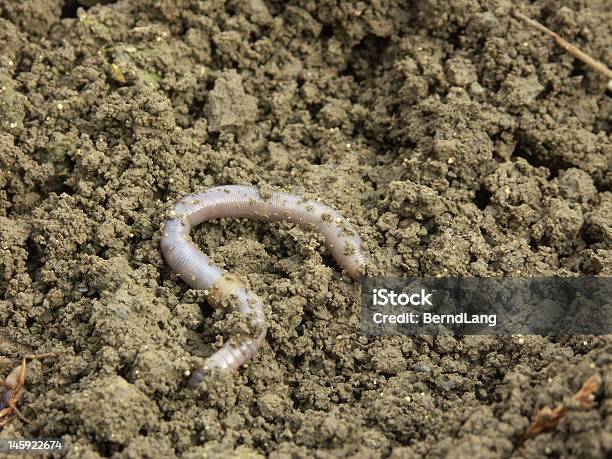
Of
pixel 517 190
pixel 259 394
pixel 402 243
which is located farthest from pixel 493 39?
pixel 259 394

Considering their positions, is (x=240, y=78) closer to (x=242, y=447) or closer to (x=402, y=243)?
(x=402, y=243)
